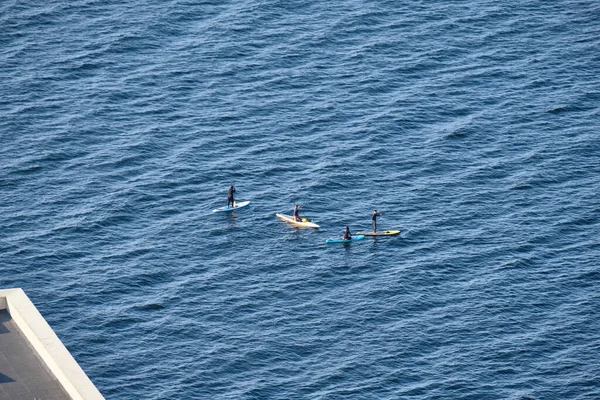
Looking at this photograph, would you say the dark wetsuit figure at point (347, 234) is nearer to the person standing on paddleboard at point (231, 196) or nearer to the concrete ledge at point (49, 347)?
the person standing on paddleboard at point (231, 196)

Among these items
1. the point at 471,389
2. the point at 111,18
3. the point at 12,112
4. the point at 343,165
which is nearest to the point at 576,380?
the point at 471,389

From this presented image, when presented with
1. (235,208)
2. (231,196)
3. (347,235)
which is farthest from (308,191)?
(347,235)

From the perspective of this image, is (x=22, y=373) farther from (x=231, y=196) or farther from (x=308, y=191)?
(x=308, y=191)

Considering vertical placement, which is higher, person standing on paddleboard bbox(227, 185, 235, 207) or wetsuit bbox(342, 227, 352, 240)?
person standing on paddleboard bbox(227, 185, 235, 207)

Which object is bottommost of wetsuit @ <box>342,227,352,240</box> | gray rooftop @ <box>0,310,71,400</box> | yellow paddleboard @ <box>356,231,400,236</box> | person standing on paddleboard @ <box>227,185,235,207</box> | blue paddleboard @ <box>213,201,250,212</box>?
yellow paddleboard @ <box>356,231,400,236</box>

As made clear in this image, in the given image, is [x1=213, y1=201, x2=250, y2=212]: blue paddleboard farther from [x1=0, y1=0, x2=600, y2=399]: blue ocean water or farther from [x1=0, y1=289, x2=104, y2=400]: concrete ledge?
[x1=0, y1=289, x2=104, y2=400]: concrete ledge

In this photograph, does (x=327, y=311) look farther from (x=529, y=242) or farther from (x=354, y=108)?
(x=354, y=108)

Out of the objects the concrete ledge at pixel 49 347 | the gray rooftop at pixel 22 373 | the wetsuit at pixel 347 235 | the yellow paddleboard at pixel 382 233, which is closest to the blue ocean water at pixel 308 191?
the yellow paddleboard at pixel 382 233

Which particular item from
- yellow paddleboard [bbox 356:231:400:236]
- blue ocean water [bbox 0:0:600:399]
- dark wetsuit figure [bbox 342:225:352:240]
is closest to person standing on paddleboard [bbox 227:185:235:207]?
blue ocean water [bbox 0:0:600:399]
